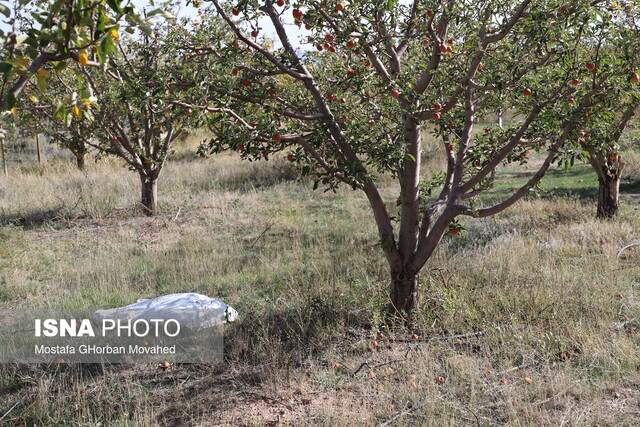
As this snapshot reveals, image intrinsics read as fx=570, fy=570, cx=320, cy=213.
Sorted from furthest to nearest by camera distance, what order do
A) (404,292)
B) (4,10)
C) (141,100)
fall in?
(404,292) < (141,100) < (4,10)

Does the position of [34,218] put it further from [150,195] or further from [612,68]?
[612,68]

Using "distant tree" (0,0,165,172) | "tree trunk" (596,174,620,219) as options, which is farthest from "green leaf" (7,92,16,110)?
"tree trunk" (596,174,620,219)

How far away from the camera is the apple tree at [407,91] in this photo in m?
3.87

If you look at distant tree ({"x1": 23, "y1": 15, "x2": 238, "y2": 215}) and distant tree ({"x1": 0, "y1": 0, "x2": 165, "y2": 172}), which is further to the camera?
distant tree ({"x1": 23, "y1": 15, "x2": 238, "y2": 215})

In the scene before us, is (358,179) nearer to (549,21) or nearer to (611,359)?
(549,21)

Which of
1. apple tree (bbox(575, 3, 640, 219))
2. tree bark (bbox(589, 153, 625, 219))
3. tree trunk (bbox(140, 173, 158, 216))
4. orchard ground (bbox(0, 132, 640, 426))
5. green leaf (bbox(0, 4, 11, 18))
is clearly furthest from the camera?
tree trunk (bbox(140, 173, 158, 216))

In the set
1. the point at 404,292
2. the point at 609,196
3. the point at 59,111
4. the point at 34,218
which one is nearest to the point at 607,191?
the point at 609,196

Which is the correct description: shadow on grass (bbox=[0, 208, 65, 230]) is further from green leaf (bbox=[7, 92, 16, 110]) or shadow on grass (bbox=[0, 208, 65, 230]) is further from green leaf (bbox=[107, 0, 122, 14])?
green leaf (bbox=[107, 0, 122, 14])

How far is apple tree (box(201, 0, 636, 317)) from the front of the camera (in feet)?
12.7

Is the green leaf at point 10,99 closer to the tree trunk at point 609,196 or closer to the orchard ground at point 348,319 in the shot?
the orchard ground at point 348,319

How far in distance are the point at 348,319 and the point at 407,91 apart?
191 centimetres

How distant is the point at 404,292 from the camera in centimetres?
461

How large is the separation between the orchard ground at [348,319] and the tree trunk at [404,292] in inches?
5.3

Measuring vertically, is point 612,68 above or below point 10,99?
above
